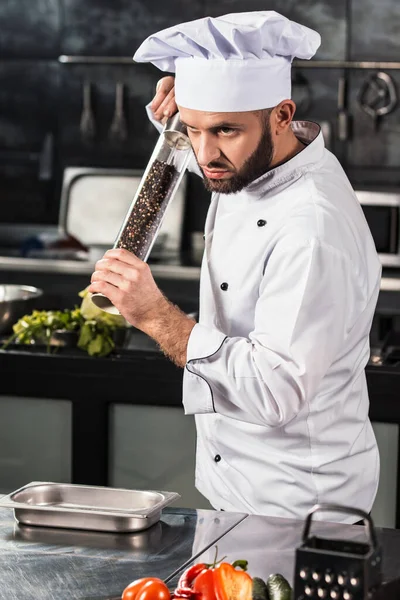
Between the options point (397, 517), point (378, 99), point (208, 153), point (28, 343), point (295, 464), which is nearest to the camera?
point (208, 153)

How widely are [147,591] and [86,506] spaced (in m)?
0.47

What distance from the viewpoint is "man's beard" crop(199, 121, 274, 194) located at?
209cm

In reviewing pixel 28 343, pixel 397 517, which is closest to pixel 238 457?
pixel 397 517

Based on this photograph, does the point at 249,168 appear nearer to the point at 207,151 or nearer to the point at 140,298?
the point at 207,151

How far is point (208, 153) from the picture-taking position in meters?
2.05

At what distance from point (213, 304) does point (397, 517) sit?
127cm

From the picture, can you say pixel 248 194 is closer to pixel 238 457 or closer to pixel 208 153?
pixel 208 153

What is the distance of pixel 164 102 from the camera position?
244cm

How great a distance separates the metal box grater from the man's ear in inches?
36.0

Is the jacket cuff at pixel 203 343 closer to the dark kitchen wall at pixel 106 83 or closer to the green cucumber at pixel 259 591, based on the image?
the green cucumber at pixel 259 591

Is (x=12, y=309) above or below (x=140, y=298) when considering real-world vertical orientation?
below

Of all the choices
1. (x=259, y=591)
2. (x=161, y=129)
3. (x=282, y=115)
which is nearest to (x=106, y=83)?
(x=161, y=129)

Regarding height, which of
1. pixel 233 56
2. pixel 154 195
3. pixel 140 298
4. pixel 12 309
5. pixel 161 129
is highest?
pixel 233 56

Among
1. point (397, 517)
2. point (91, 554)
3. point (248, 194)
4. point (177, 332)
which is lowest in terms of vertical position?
point (397, 517)
